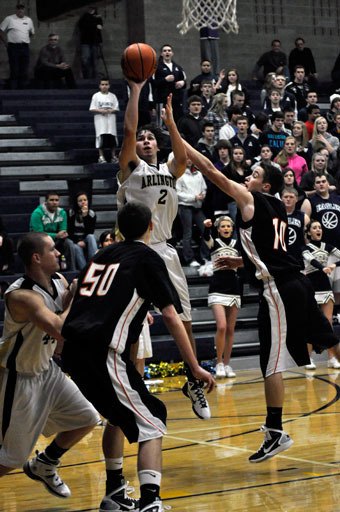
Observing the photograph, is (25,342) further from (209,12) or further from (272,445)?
(209,12)

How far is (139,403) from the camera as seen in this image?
519cm

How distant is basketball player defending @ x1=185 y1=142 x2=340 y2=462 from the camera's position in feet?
21.9

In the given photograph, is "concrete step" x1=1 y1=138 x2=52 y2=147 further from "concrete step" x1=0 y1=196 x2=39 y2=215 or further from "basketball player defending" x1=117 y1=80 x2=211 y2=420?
"basketball player defending" x1=117 y1=80 x2=211 y2=420

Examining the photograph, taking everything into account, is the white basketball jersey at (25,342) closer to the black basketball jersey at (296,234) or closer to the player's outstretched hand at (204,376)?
the player's outstretched hand at (204,376)

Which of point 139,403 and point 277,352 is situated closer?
point 139,403

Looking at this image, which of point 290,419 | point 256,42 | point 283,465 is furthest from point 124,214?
point 256,42

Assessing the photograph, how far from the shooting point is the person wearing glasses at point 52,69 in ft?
60.0

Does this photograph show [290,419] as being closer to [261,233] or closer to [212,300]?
[261,233]

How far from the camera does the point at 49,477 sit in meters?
5.98

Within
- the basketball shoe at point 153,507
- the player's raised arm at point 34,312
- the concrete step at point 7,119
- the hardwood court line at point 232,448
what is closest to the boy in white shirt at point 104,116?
the concrete step at point 7,119

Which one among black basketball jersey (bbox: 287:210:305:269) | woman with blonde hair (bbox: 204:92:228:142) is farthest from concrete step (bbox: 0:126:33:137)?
black basketball jersey (bbox: 287:210:305:269)

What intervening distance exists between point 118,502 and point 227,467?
1257mm

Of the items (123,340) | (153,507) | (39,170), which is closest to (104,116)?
(39,170)

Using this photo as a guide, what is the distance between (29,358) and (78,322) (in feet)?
2.29
